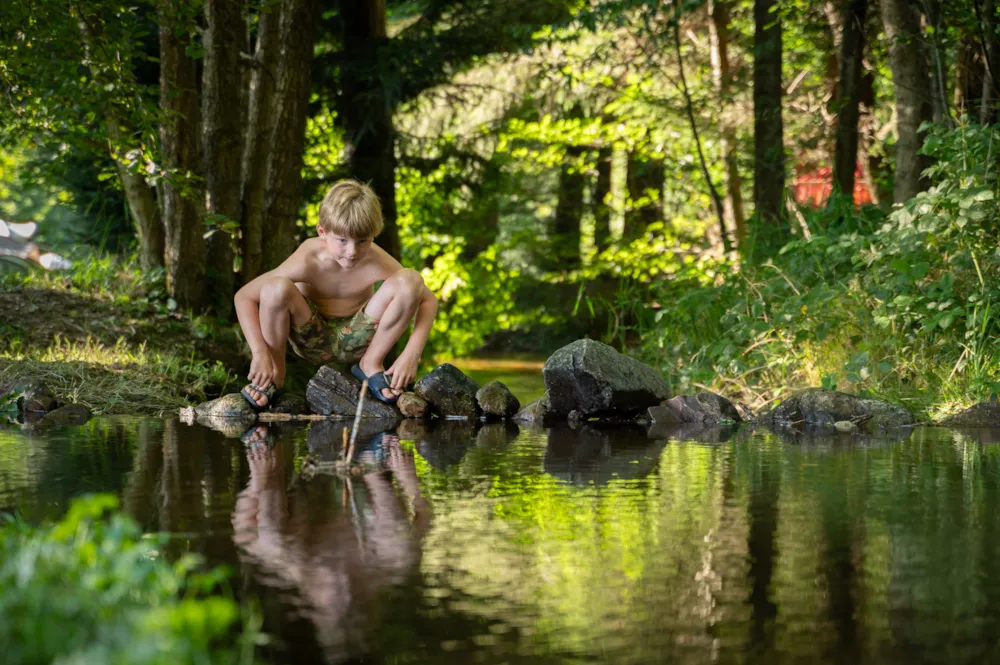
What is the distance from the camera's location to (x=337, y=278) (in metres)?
6.55

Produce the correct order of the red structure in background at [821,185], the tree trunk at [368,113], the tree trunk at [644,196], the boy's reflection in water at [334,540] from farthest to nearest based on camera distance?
the tree trunk at [644,196] → the red structure in background at [821,185] → the tree trunk at [368,113] → the boy's reflection in water at [334,540]

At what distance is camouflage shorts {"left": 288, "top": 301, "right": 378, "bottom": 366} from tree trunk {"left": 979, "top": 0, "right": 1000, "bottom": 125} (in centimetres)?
519

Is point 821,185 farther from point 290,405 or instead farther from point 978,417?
point 290,405

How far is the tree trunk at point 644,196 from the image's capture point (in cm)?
1684

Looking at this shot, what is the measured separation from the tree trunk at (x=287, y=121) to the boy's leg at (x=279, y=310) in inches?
169

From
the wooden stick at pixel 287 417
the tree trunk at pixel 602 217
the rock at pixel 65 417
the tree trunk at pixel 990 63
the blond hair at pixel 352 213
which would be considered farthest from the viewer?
the tree trunk at pixel 602 217

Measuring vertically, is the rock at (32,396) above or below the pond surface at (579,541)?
above

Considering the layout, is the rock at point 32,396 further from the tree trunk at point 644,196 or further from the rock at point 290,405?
the tree trunk at point 644,196

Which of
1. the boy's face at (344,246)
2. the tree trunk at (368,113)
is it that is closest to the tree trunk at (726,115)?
the tree trunk at (368,113)

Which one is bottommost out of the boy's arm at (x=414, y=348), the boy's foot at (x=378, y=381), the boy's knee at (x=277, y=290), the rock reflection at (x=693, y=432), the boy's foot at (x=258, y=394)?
the rock reflection at (x=693, y=432)

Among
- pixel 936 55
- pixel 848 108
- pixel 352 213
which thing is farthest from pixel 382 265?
pixel 848 108

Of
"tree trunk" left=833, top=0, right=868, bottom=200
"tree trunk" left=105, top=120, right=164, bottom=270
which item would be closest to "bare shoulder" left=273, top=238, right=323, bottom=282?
"tree trunk" left=105, top=120, right=164, bottom=270

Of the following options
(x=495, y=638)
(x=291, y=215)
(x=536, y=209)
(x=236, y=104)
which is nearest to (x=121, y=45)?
(x=236, y=104)

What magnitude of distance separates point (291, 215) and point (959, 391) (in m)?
6.15
